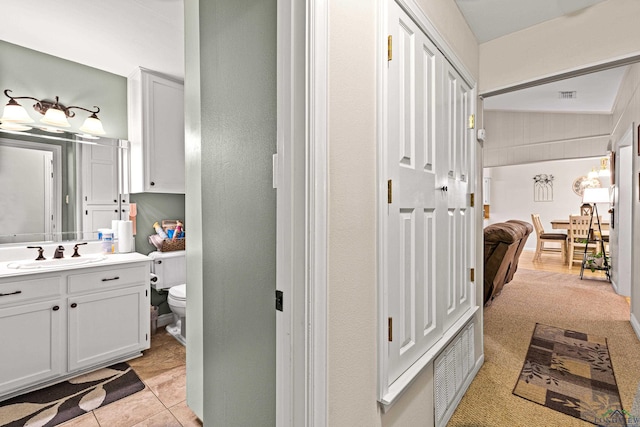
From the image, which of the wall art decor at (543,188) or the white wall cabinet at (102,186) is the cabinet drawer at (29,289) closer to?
the white wall cabinet at (102,186)

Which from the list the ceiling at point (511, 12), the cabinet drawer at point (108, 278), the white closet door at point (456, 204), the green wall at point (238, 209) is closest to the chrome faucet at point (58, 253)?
the cabinet drawer at point (108, 278)

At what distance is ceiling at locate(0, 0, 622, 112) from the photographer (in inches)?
75.5

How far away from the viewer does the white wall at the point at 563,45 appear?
1795mm

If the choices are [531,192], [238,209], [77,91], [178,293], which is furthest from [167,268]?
[531,192]

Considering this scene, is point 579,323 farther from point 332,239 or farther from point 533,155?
point 533,155

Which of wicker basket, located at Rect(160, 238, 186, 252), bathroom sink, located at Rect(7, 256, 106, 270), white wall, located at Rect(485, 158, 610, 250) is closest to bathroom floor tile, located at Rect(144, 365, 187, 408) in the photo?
bathroom sink, located at Rect(7, 256, 106, 270)

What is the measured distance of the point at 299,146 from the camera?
87 cm

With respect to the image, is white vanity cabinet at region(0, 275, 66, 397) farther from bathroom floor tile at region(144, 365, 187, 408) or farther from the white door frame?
the white door frame

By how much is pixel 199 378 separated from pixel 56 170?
211cm

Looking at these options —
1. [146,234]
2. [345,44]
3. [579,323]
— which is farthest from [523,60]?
[146,234]

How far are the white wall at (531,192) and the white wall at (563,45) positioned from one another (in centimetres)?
752

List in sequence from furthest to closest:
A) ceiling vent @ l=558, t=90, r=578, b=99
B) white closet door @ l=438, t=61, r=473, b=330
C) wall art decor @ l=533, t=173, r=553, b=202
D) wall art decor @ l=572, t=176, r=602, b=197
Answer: wall art decor @ l=533, t=173, r=553, b=202 < wall art decor @ l=572, t=176, r=602, b=197 < ceiling vent @ l=558, t=90, r=578, b=99 < white closet door @ l=438, t=61, r=473, b=330

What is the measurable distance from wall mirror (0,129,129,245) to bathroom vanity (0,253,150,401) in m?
0.28

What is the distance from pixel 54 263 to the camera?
232cm
